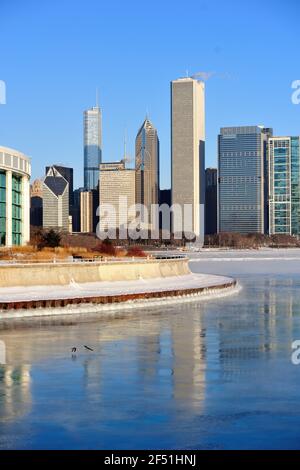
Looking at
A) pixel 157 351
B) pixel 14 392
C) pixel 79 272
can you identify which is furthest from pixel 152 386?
pixel 79 272

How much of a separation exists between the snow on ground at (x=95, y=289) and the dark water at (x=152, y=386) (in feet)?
25.5

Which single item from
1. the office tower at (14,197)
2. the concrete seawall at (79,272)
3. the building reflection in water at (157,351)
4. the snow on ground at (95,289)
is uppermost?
the office tower at (14,197)

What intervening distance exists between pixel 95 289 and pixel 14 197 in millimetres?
30940

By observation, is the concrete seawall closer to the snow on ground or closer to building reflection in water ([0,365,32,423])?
the snow on ground

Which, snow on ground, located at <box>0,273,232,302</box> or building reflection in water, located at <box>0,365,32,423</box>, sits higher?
snow on ground, located at <box>0,273,232,302</box>

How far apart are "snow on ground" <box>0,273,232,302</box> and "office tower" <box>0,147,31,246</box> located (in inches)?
800

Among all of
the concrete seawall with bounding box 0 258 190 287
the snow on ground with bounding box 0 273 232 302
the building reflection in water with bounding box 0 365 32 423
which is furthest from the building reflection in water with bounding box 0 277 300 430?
the concrete seawall with bounding box 0 258 190 287

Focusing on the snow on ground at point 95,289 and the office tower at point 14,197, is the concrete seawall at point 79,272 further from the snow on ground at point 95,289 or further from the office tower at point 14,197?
the office tower at point 14,197

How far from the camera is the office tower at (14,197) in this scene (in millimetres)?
76312

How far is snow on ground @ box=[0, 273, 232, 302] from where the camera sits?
153ft

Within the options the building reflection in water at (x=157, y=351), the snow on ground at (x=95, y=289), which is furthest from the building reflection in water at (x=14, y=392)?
the snow on ground at (x=95, y=289)

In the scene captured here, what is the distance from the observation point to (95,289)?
51844 millimetres
